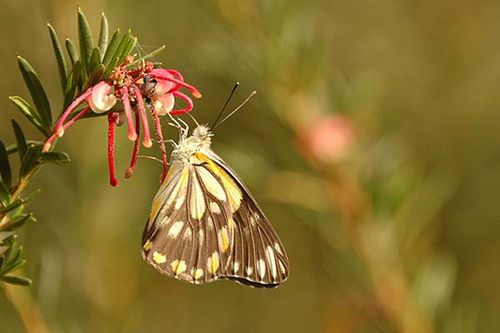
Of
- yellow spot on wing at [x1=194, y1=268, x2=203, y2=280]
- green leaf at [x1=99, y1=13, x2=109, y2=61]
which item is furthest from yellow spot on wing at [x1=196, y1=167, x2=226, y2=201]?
green leaf at [x1=99, y1=13, x2=109, y2=61]

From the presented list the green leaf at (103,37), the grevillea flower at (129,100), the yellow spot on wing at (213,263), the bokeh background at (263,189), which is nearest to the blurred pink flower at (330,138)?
the bokeh background at (263,189)

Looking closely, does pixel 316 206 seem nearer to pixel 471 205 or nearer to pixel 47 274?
pixel 47 274

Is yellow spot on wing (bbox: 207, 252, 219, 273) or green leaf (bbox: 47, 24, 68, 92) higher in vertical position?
yellow spot on wing (bbox: 207, 252, 219, 273)

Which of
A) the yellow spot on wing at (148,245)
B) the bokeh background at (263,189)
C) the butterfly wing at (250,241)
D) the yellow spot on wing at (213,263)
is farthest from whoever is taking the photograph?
the bokeh background at (263,189)

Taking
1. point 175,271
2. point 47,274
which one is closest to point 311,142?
point 175,271

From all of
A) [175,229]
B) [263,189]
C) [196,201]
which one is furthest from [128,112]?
[263,189]

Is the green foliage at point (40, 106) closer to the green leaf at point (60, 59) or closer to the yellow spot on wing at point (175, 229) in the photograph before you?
the green leaf at point (60, 59)

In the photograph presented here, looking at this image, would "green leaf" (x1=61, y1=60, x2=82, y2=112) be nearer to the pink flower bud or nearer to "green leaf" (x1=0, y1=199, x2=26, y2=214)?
the pink flower bud
